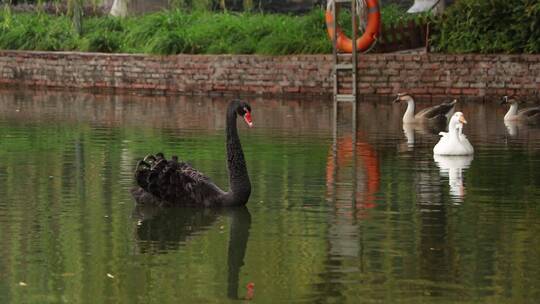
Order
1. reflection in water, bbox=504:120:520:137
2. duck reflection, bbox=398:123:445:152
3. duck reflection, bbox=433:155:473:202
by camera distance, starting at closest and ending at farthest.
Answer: duck reflection, bbox=433:155:473:202
duck reflection, bbox=398:123:445:152
reflection in water, bbox=504:120:520:137

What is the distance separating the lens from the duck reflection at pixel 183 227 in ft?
46.8

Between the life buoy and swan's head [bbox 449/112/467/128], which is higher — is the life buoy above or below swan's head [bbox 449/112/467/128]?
above

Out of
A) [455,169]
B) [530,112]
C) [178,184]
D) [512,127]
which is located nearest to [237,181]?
[178,184]

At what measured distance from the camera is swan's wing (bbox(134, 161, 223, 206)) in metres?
17.0

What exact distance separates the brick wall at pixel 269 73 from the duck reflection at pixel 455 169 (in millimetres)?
14558

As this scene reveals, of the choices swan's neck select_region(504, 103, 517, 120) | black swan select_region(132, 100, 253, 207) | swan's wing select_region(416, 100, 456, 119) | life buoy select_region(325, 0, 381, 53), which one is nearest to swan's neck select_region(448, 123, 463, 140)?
black swan select_region(132, 100, 253, 207)

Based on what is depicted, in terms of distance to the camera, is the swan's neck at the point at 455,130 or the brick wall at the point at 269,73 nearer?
Result: the swan's neck at the point at 455,130

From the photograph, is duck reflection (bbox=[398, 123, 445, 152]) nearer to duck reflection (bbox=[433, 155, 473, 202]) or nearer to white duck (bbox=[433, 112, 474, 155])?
white duck (bbox=[433, 112, 474, 155])

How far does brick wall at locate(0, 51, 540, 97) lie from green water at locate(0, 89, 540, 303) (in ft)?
31.2

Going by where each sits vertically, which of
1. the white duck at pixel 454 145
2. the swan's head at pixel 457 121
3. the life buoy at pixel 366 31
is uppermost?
the life buoy at pixel 366 31

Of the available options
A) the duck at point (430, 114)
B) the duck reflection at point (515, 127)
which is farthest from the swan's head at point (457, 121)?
the duck at point (430, 114)

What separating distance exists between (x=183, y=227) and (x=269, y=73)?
80.3 feet

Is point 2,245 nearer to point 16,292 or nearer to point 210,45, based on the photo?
point 16,292

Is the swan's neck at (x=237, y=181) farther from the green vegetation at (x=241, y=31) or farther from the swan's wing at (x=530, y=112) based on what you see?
the green vegetation at (x=241, y=31)
